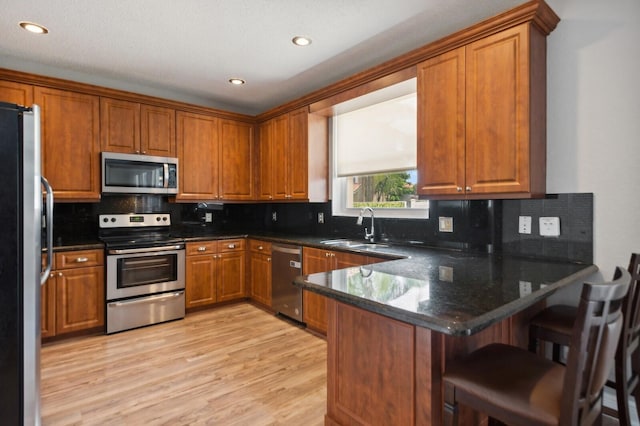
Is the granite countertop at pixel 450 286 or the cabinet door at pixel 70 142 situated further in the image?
the cabinet door at pixel 70 142

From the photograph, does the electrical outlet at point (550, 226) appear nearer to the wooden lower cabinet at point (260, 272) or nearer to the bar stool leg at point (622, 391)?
the bar stool leg at point (622, 391)

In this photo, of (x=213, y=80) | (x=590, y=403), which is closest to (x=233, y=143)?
(x=213, y=80)

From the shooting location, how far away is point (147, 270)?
11.4 feet

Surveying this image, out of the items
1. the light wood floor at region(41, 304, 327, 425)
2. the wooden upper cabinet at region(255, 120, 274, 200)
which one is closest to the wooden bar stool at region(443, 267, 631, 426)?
the light wood floor at region(41, 304, 327, 425)

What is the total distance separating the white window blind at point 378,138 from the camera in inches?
124

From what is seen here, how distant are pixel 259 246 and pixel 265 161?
115 cm

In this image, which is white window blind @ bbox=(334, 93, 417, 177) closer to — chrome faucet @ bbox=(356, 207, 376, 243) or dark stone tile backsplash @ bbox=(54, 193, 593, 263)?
chrome faucet @ bbox=(356, 207, 376, 243)

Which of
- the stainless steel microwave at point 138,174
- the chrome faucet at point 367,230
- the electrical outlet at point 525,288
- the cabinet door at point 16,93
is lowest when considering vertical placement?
the electrical outlet at point 525,288

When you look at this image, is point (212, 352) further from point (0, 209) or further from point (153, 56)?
point (153, 56)

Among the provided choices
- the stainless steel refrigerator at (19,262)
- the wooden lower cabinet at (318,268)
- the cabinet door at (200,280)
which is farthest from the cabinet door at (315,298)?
the stainless steel refrigerator at (19,262)

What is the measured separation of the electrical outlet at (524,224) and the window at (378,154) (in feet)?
2.67

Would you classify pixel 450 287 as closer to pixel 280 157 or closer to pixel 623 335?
pixel 623 335

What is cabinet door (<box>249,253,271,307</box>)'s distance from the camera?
3.92 metres

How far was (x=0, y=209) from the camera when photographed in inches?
62.7
